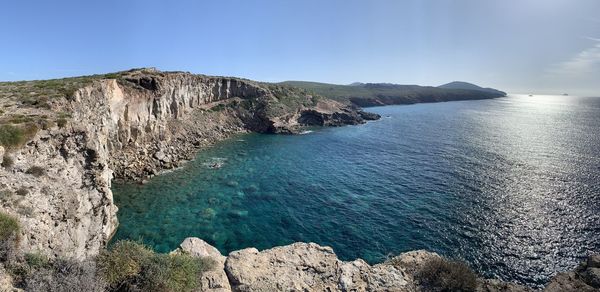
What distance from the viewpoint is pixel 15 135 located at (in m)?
23.2

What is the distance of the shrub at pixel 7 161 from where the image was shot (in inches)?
825

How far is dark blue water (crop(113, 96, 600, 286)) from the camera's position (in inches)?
1316

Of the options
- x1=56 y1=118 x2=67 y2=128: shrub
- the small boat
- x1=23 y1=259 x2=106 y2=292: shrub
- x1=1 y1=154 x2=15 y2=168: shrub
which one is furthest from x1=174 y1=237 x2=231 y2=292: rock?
the small boat

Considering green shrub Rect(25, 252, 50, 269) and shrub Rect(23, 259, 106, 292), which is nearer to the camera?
shrub Rect(23, 259, 106, 292)

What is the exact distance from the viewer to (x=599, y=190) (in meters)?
46.2

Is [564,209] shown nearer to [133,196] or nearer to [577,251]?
[577,251]

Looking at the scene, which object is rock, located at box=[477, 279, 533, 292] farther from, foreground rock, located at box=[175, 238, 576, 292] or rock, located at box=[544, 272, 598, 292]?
rock, located at box=[544, 272, 598, 292]

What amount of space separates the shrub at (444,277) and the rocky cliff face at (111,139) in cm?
2227

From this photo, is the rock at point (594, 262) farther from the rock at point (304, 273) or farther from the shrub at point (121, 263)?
the shrub at point (121, 263)

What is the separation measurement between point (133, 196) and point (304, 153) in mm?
41447

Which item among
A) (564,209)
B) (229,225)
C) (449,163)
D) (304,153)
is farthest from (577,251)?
(304,153)

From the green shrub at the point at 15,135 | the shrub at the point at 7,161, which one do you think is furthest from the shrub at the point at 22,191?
the green shrub at the point at 15,135

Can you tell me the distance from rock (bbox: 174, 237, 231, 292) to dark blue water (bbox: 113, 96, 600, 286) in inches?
594

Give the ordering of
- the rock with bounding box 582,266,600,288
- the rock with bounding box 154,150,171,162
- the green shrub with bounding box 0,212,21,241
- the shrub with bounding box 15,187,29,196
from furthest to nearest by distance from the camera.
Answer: the rock with bounding box 154,150,171,162, the shrub with bounding box 15,187,29,196, the rock with bounding box 582,266,600,288, the green shrub with bounding box 0,212,21,241
